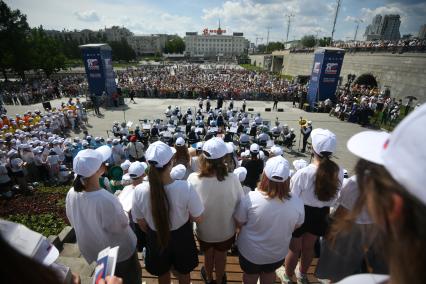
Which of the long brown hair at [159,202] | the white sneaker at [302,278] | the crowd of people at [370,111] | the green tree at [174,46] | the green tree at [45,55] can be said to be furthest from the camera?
the green tree at [174,46]

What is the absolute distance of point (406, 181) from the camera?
0.75 meters

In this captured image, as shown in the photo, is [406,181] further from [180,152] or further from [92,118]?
[92,118]

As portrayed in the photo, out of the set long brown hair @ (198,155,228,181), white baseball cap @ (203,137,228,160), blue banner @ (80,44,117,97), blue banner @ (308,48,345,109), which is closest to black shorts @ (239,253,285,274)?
long brown hair @ (198,155,228,181)

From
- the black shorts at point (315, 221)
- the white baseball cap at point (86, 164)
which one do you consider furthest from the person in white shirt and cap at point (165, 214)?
the black shorts at point (315, 221)

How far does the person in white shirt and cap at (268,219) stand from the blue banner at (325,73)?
23589 mm

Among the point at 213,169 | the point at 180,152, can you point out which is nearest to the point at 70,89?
the point at 180,152

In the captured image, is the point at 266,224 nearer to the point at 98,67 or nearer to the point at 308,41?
the point at 98,67

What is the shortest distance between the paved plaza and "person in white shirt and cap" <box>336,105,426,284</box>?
13.1 meters

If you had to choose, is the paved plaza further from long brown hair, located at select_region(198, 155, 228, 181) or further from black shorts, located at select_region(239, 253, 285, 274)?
long brown hair, located at select_region(198, 155, 228, 181)

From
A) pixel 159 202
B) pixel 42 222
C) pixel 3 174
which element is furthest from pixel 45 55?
pixel 159 202

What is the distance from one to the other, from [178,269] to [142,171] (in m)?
2.30

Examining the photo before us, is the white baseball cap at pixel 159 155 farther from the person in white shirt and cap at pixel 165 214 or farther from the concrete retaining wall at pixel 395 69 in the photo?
the concrete retaining wall at pixel 395 69

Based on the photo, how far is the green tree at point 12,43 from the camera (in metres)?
41.5

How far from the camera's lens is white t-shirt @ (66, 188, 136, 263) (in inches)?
116
